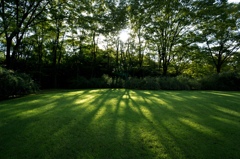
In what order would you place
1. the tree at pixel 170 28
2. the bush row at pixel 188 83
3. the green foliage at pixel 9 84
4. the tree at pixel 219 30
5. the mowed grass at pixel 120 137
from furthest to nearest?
the tree at pixel 170 28
the tree at pixel 219 30
the bush row at pixel 188 83
the green foliage at pixel 9 84
the mowed grass at pixel 120 137

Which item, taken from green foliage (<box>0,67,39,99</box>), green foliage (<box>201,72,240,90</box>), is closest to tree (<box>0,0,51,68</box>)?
green foliage (<box>0,67,39,99</box>)

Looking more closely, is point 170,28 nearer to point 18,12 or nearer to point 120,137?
point 18,12

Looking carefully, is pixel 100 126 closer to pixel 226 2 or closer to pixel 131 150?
pixel 131 150

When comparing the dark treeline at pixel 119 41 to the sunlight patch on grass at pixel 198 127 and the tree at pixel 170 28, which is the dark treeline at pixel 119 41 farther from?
the sunlight patch on grass at pixel 198 127

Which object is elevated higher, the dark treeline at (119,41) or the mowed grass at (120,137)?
the dark treeline at (119,41)

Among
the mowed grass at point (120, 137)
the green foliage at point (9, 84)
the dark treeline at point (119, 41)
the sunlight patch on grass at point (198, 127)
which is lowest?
the mowed grass at point (120, 137)

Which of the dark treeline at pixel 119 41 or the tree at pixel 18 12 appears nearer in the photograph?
the tree at pixel 18 12

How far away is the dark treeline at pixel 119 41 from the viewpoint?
34.8 ft

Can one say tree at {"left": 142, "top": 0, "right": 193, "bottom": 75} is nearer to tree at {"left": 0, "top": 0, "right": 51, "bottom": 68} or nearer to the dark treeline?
the dark treeline

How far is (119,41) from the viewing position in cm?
1583

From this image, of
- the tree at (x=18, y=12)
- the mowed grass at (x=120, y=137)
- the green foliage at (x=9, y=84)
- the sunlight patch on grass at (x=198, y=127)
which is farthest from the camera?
the tree at (x=18, y=12)

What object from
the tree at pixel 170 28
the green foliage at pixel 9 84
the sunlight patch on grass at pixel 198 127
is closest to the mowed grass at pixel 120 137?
the sunlight patch on grass at pixel 198 127

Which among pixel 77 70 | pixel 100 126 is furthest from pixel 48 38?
pixel 100 126

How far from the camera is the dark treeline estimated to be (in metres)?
10.6
